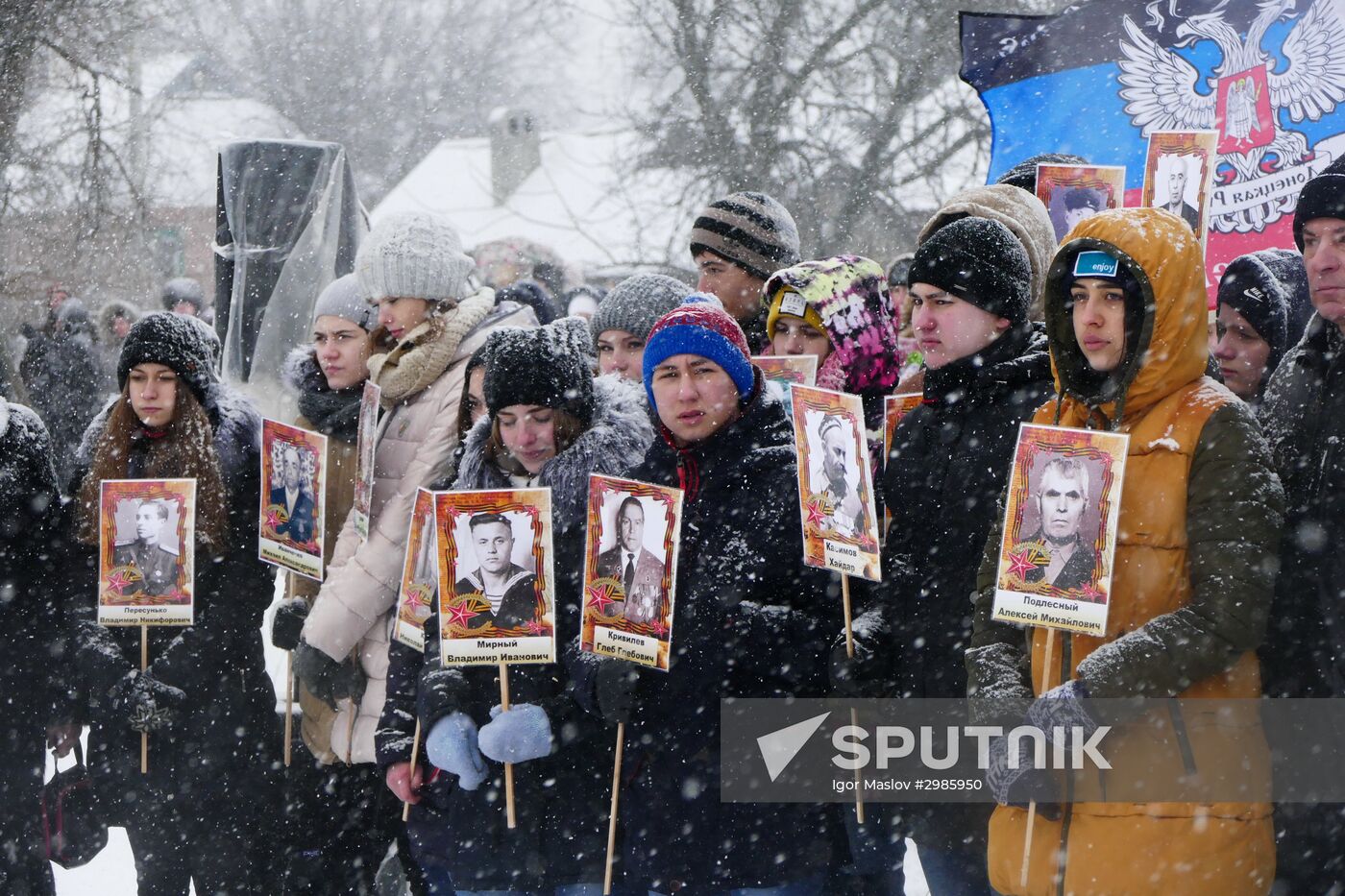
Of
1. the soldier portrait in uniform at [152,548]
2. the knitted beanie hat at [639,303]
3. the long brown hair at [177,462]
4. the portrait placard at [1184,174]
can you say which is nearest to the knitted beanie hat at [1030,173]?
the portrait placard at [1184,174]

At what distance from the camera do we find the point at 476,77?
2281cm

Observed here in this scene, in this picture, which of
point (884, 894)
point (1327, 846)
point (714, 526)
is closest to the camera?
point (1327, 846)

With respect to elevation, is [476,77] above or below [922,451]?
above

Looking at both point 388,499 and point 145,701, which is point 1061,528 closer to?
point 388,499

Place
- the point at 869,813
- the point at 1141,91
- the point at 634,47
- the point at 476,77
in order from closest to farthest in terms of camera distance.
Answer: the point at 869,813
the point at 1141,91
the point at 634,47
the point at 476,77

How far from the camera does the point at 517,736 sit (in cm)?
314

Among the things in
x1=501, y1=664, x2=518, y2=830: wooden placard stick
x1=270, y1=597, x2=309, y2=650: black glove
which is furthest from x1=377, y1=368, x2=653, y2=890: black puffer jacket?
x1=270, y1=597, x2=309, y2=650: black glove

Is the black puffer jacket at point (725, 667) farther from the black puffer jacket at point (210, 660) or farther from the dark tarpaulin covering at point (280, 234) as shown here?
the dark tarpaulin covering at point (280, 234)

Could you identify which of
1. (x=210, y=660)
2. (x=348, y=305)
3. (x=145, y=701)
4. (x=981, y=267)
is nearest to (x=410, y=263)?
(x=348, y=305)

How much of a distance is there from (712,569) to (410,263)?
5.66 feet

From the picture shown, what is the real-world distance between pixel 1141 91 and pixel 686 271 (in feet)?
24.6

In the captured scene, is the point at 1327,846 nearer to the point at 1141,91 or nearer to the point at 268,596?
the point at 1141,91

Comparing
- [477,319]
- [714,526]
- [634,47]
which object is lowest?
[714,526]

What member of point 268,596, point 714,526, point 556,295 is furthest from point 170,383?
point 556,295
